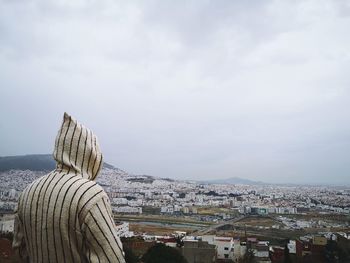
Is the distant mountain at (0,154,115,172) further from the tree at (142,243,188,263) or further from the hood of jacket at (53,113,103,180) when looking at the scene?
the hood of jacket at (53,113,103,180)

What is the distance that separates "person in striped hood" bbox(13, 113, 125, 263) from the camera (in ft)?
2.84

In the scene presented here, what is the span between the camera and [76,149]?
97 centimetres

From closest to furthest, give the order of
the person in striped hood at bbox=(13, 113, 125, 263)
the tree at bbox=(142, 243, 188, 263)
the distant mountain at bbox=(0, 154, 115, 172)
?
the person in striped hood at bbox=(13, 113, 125, 263) < the tree at bbox=(142, 243, 188, 263) < the distant mountain at bbox=(0, 154, 115, 172)

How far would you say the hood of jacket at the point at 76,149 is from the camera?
0.96m

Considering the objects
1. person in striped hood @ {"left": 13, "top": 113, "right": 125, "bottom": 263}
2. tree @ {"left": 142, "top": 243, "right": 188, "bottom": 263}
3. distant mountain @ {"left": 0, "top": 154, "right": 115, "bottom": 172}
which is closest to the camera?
person in striped hood @ {"left": 13, "top": 113, "right": 125, "bottom": 263}

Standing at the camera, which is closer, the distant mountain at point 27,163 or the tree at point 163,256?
the tree at point 163,256

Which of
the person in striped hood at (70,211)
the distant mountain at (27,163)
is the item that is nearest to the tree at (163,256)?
the person in striped hood at (70,211)

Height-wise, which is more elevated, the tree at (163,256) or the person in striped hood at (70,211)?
the person in striped hood at (70,211)

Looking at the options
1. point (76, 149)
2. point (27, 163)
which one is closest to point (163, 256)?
point (76, 149)

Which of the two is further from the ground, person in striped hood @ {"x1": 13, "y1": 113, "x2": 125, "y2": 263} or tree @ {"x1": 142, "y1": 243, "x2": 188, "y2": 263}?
person in striped hood @ {"x1": 13, "y1": 113, "x2": 125, "y2": 263}

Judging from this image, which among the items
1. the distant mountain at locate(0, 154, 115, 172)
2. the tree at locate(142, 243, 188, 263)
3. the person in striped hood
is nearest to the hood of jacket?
the person in striped hood

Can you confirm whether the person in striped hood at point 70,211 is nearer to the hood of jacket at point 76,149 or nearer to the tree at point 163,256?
the hood of jacket at point 76,149

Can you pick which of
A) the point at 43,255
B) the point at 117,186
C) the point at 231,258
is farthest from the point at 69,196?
the point at 117,186

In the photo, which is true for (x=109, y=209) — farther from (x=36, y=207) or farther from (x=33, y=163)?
(x=33, y=163)
